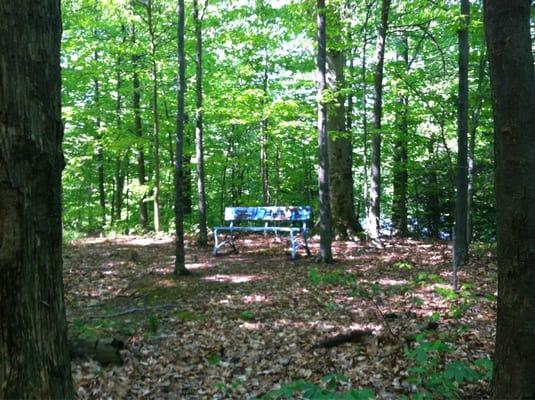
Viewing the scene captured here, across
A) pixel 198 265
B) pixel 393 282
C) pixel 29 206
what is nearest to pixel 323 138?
pixel 393 282

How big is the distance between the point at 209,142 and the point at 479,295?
539 inches

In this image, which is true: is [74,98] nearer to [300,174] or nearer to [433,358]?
[300,174]

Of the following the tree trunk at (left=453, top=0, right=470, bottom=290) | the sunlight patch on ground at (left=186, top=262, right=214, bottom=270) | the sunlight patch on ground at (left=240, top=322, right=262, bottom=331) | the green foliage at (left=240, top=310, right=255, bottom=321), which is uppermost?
the tree trunk at (left=453, top=0, right=470, bottom=290)

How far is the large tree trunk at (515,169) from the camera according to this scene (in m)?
2.07

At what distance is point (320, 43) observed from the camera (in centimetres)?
790

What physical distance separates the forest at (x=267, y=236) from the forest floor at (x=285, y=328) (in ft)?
0.10

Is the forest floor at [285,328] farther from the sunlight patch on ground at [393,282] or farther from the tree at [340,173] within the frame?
the tree at [340,173]

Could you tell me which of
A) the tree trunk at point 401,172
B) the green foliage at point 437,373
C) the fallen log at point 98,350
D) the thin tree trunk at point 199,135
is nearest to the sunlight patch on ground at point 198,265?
the thin tree trunk at point 199,135

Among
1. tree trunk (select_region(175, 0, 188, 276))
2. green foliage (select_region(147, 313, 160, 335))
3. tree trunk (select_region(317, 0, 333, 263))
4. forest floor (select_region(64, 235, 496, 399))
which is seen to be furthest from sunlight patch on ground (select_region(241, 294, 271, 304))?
tree trunk (select_region(317, 0, 333, 263))

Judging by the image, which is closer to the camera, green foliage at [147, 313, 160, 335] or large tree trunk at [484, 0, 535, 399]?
large tree trunk at [484, 0, 535, 399]

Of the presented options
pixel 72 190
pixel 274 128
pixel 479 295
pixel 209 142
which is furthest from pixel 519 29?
pixel 72 190

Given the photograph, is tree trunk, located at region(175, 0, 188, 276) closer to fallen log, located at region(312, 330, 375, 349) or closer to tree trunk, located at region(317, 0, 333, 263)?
tree trunk, located at region(317, 0, 333, 263)

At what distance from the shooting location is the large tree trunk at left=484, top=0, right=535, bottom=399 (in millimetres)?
2070

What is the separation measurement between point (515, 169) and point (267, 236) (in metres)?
10.8
